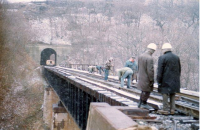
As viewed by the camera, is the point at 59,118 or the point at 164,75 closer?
the point at 164,75

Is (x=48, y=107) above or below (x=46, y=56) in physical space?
below

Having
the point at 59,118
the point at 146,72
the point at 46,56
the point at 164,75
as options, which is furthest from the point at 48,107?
the point at 46,56

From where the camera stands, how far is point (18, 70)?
38500 millimetres

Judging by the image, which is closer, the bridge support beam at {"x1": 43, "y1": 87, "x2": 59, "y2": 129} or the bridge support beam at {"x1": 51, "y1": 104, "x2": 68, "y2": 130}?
the bridge support beam at {"x1": 51, "y1": 104, "x2": 68, "y2": 130}

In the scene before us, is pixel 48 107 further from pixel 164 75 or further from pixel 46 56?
pixel 46 56

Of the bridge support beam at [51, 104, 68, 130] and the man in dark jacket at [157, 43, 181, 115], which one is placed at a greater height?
the man in dark jacket at [157, 43, 181, 115]

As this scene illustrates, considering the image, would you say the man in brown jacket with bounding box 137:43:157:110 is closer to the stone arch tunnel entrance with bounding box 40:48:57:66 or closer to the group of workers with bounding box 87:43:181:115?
the group of workers with bounding box 87:43:181:115

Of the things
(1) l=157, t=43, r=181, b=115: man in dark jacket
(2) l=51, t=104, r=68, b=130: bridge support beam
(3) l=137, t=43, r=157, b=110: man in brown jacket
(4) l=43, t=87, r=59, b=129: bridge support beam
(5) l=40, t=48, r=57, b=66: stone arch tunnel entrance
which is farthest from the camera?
(5) l=40, t=48, r=57, b=66: stone arch tunnel entrance

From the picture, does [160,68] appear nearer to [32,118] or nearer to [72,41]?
[32,118]

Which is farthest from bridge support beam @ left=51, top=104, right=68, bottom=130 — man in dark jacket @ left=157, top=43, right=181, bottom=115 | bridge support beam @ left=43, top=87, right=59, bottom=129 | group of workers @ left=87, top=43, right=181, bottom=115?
man in dark jacket @ left=157, top=43, right=181, bottom=115

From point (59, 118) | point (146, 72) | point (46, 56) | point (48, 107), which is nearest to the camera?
point (146, 72)

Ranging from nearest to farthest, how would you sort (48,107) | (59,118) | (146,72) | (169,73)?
(169,73), (146,72), (59,118), (48,107)

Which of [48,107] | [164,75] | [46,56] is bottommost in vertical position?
[48,107]

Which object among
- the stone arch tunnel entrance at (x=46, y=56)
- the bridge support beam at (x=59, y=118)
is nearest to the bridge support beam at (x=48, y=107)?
the bridge support beam at (x=59, y=118)
